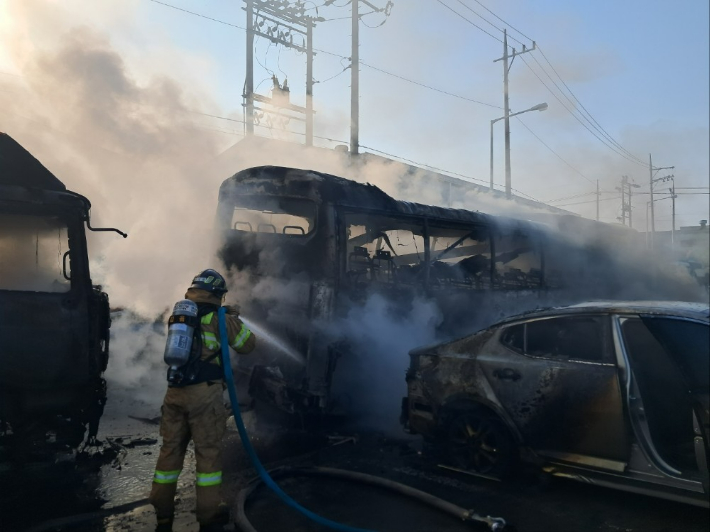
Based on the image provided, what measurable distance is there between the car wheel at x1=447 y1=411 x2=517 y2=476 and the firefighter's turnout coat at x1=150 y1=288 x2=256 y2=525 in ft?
6.83

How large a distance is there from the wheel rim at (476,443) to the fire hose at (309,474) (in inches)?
30.9

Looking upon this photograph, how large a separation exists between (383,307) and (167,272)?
409 centimetres

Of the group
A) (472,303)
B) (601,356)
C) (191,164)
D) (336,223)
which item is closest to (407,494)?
(601,356)

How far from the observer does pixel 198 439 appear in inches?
153

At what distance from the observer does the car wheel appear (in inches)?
177

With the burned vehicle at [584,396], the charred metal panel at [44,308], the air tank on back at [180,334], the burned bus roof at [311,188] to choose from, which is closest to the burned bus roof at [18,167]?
the charred metal panel at [44,308]

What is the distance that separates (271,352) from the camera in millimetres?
6316

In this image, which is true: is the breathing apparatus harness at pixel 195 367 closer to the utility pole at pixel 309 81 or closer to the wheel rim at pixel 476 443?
the wheel rim at pixel 476 443

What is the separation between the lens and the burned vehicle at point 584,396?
371 centimetres

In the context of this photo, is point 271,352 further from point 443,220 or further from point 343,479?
point 443,220

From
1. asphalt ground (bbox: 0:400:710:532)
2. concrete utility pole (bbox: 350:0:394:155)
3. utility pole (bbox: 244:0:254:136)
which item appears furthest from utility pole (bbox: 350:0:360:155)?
asphalt ground (bbox: 0:400:710:532)

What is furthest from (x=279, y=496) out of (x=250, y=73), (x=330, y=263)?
(x=250, y=73)

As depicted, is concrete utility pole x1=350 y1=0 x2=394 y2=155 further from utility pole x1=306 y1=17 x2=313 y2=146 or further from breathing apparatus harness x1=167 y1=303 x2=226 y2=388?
breathing apparatus harness x1=167 y1=303 x2=226 y2=388

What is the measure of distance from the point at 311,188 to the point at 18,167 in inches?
118
